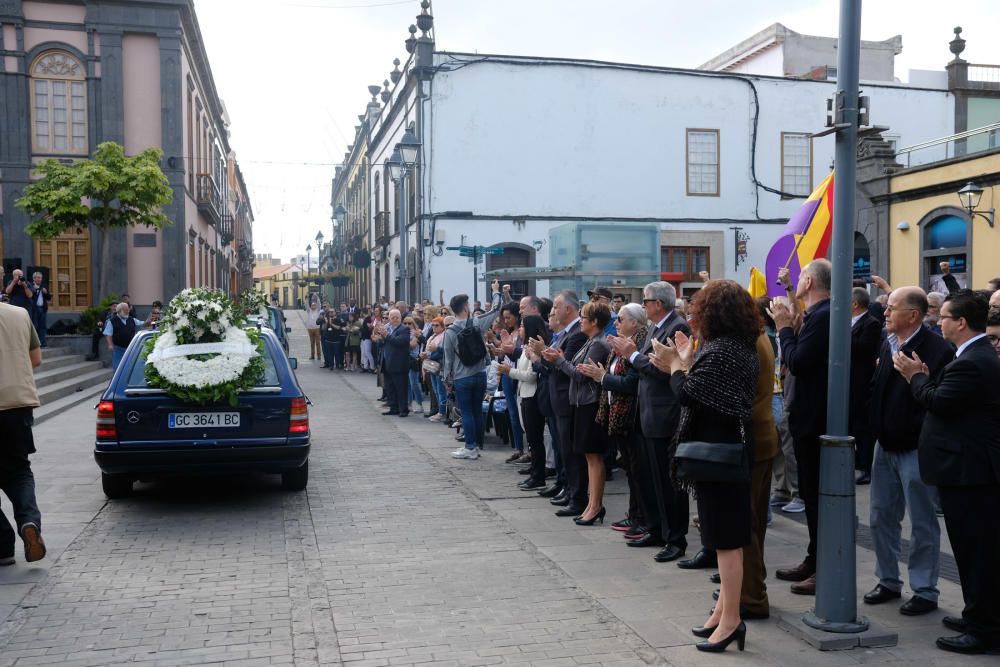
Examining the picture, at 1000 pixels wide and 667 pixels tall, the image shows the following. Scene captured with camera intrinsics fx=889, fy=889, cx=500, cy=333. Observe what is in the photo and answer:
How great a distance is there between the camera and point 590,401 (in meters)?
7.20

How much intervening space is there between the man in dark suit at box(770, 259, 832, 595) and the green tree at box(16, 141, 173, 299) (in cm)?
1987

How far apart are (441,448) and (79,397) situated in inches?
347

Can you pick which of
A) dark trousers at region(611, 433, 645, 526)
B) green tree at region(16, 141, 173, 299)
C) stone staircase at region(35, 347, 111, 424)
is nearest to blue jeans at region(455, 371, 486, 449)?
dark trousers at region(611, 433, 645, 526)

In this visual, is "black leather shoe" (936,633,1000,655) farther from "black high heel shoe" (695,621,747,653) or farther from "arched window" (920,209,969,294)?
"arched window" (920,209,969,294)

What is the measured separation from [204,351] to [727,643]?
206 inches

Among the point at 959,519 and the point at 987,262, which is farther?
the point at 987,262

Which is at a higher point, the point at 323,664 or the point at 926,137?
the point at 926,137

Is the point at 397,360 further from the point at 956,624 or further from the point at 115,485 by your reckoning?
the point at 956,624

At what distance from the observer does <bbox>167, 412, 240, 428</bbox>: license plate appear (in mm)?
7512

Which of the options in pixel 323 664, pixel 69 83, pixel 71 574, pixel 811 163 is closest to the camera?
pixel 323 664

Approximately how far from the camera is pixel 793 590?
5.46m

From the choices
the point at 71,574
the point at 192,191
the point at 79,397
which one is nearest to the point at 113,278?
the point at 192,191

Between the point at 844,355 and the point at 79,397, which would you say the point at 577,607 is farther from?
the point at 79,397

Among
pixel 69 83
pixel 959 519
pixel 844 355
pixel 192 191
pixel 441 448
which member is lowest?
pixel 441 448
